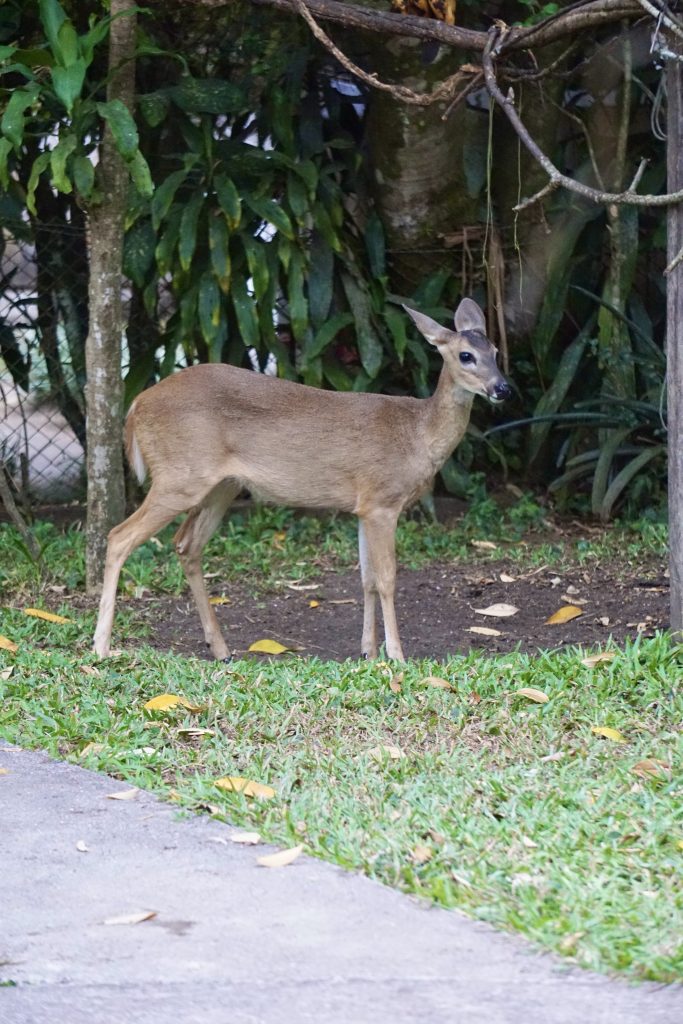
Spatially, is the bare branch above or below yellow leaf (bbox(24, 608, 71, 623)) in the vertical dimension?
above

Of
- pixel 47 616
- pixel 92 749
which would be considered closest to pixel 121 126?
pixel 47 616

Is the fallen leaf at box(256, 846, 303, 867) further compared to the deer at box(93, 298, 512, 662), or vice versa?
the deer at box(93, 298, 512, 662)

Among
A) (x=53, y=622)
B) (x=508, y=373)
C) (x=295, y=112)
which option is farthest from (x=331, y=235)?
(x=53, y=622)

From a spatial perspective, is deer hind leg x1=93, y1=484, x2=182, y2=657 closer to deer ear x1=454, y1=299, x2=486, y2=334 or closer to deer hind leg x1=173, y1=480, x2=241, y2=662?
deer hind leg x1=173, y1=480, x2=241, y2=662

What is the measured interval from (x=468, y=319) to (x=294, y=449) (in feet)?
3.54

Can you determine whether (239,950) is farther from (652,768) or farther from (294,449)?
(294,449)

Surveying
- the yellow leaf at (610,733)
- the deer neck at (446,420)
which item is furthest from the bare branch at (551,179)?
the yellow leaf at (610,733)

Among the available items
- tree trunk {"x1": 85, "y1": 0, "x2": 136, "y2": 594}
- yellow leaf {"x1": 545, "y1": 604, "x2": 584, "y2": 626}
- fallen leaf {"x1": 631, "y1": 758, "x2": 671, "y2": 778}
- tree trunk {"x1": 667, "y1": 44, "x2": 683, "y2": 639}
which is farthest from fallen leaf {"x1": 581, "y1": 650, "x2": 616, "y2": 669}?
tree trunk {"x1": 85, "y1": 0, "x2": 136, "y2": 594}

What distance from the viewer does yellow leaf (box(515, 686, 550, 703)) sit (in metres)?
5.18

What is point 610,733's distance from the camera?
15.9 feet

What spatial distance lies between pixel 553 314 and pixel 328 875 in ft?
20.9

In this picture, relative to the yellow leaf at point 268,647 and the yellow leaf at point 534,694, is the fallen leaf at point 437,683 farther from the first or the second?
the yellow leaf at point 268,647

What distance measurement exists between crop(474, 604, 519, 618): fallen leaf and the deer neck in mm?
803

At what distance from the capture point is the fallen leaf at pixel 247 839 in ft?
13.1
